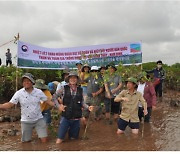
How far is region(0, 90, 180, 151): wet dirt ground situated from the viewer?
5762 mm

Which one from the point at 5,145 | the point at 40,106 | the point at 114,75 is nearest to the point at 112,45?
the point at 114,75

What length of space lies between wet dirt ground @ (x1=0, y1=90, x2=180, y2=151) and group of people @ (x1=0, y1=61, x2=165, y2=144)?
210 mm

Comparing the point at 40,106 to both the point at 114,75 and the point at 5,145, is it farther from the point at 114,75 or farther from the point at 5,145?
the point at 114,75

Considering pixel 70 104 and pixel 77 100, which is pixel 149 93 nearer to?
pixel 77 100

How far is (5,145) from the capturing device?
6.24m

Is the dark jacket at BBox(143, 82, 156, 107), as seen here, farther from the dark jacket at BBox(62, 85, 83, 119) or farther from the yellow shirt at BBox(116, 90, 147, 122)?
the dark jacket at BBox(62, 85, 83, 119)

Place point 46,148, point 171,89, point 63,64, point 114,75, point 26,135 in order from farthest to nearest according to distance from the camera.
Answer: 1. point 171,89
2. point 63,64
3. point 114,75
4. point 26,135
5. point 46,148

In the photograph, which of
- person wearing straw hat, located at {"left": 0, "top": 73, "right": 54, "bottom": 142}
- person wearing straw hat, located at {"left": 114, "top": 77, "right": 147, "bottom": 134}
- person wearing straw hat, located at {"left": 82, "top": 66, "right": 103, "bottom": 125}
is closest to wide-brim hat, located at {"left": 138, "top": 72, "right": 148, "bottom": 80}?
person wearing straw hat, located at {"left": 82, "top": 66, "right": 103, "bottom": 125}

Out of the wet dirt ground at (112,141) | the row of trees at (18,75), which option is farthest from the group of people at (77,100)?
the row of trees at (18,75)

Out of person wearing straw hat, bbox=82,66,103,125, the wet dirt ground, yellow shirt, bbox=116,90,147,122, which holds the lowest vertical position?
the wet dirt ground

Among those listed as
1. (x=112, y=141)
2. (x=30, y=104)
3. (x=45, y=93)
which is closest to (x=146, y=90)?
(x=112, y=141)

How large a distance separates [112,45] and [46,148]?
6.48 metres

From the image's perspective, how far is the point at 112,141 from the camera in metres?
6.24

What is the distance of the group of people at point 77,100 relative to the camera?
5965 millimetres
